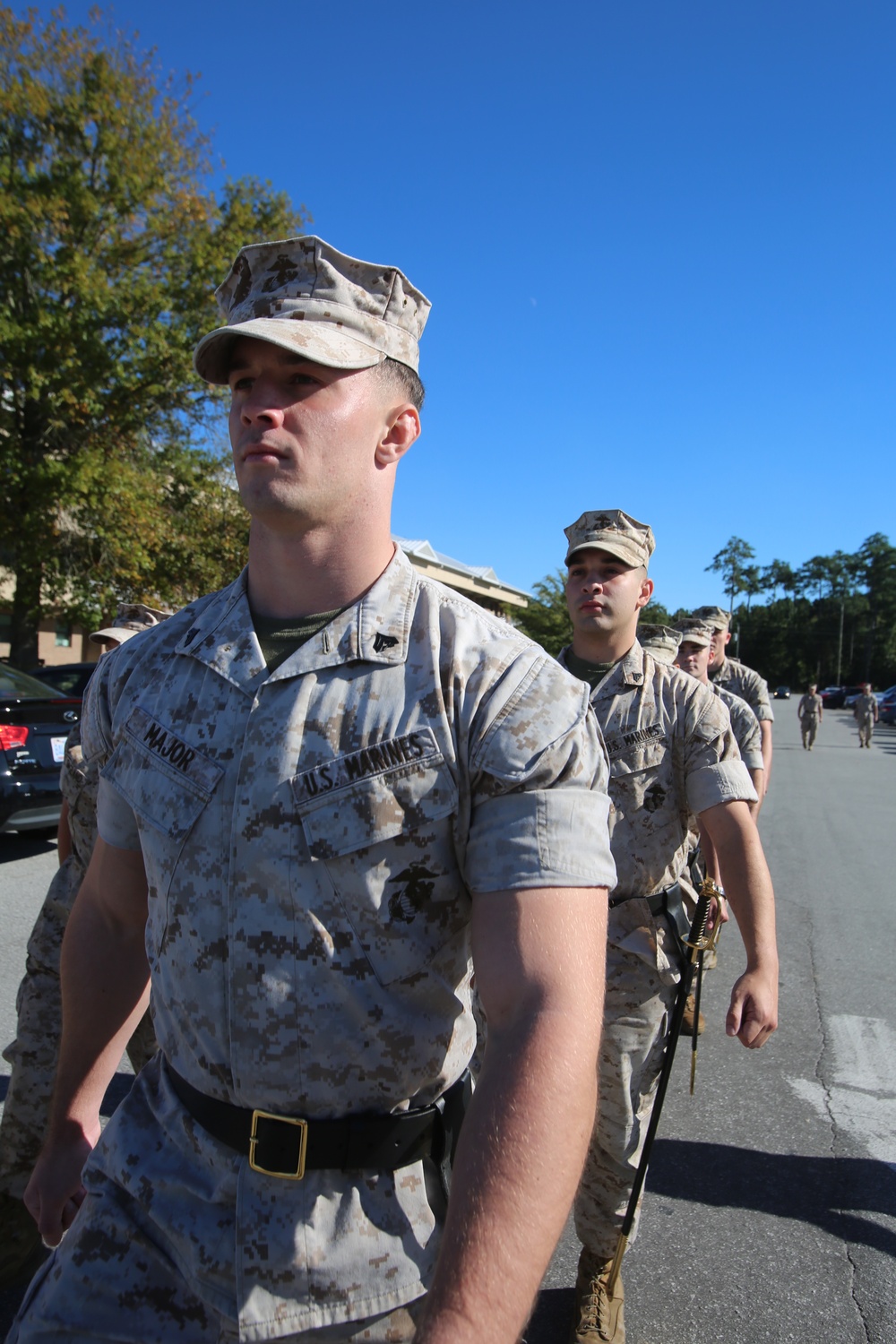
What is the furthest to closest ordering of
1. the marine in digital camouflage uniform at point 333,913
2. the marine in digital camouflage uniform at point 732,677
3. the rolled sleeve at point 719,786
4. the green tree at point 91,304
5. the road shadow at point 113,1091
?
the green tree at point 91,304, the marine in digital camouflage uniform at point 732,677, the road shadow at point 113,1091, the rolled sleeve at point 719,786, the marine in digital camouflage uniform at point 333,913

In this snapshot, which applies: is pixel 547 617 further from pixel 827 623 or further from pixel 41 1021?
pixel 827 623

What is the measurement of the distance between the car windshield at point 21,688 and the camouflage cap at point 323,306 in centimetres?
749

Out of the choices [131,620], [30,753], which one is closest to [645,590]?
[131,620]

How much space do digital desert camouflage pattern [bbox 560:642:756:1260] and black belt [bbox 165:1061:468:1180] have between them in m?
1.65

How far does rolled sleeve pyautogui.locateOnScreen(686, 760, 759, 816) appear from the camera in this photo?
3.18 metres

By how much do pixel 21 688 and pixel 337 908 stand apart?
808cm

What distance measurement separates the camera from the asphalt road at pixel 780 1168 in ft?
9.82

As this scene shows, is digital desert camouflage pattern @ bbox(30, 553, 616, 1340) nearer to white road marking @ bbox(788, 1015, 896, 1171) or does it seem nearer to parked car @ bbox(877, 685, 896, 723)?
white road marking @ bbox(788, 1015, 896, 1171)

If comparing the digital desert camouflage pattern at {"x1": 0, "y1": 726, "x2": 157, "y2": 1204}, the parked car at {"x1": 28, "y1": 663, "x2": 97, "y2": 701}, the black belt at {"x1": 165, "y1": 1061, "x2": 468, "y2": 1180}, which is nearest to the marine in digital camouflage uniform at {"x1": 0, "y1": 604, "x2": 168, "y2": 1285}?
the digital desert camouflage pattern at {"x1": 0, "y1": 726, "x2": 157, "y2": 1204}

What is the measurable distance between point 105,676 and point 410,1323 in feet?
4.16

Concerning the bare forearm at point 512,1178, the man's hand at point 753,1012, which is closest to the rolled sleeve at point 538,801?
the bare forearm at point 512,1178

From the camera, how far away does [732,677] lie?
27.6ft

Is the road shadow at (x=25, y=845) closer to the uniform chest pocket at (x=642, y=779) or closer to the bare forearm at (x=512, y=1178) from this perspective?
the uniform chest pocket at (x=642, y=779)

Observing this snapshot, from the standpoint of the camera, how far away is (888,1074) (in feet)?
15.5
